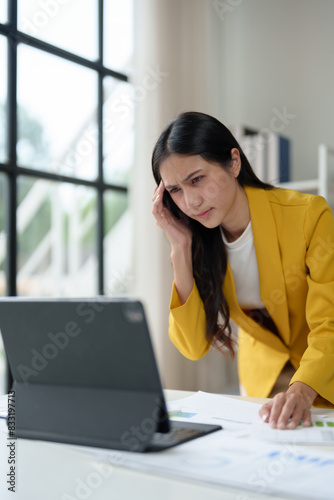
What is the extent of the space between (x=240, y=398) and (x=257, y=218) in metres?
0.46

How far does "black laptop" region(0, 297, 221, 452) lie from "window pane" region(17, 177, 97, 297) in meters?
1.99

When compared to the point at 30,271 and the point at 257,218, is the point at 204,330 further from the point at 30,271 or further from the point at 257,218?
the point at 30,271

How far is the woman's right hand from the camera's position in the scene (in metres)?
1.44

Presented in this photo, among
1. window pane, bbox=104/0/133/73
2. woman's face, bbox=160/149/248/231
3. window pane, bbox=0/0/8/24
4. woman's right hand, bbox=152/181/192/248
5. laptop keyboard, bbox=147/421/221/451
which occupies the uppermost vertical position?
window pane, bbox=104/0/133/73

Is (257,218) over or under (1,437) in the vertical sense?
over

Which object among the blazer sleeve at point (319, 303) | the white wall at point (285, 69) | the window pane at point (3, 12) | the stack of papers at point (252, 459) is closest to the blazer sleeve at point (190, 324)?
the blazer sleeve at point (319, 303)

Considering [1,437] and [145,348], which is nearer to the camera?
[145,348]

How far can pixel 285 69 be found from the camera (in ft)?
11.1

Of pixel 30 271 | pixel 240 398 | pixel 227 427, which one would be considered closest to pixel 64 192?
pixel 30 271

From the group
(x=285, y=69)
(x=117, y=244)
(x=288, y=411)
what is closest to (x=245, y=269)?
(x=288, y=411)

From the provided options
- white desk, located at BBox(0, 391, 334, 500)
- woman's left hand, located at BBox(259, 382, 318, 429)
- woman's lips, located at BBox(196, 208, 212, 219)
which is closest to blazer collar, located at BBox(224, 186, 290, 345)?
woman's lips, located at BBox(196, 208, 212, 219)

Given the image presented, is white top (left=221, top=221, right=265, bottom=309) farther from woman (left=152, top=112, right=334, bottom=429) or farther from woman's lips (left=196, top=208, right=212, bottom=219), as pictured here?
woman's lips (left=196, top=208, right=212, bottom=219)

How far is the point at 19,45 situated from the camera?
2496 millimetres

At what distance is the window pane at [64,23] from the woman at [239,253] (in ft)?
4.93
